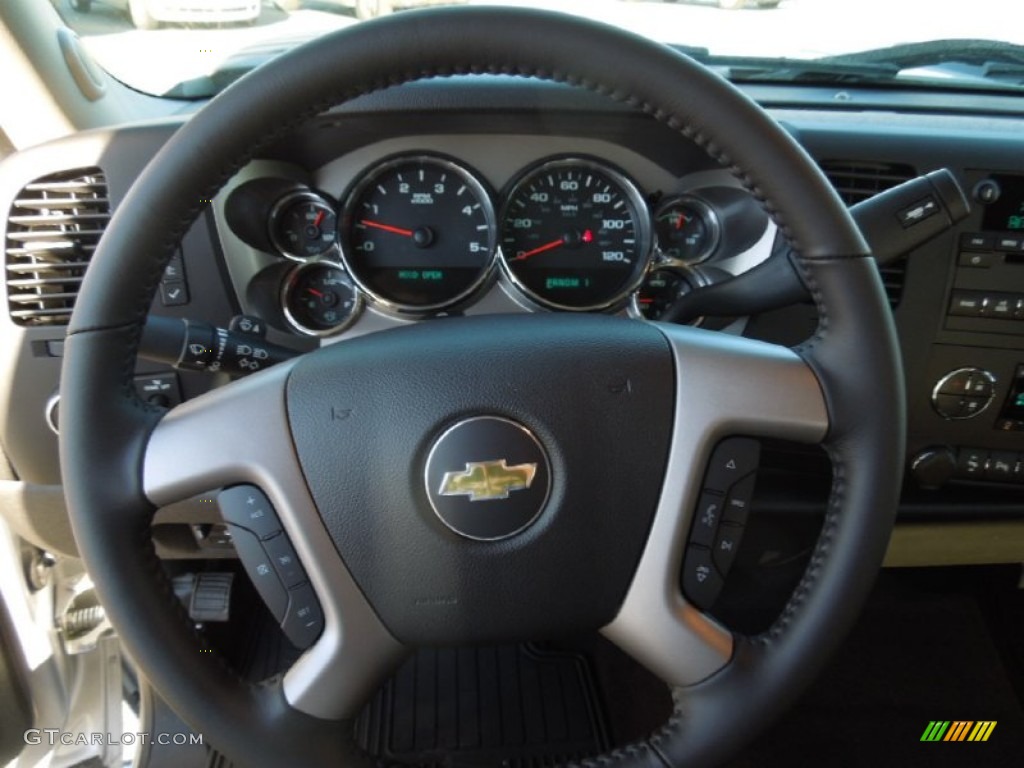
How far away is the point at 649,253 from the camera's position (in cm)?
148

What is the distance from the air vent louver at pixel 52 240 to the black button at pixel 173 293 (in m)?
0.12

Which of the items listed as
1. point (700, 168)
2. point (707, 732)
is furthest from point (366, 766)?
point (700, 168)

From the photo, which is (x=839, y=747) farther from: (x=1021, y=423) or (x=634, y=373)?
(x=634, y=373)

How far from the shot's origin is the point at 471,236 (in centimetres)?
148

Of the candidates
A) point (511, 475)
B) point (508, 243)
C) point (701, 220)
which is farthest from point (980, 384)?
point (511, 475)

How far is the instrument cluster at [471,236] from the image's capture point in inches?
57.2

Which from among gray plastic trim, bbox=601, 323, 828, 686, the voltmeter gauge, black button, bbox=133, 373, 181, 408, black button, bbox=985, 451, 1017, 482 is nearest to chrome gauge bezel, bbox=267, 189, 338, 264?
black button, bbox=133, 373, 181, 408

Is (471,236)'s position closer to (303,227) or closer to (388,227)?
(388,227)

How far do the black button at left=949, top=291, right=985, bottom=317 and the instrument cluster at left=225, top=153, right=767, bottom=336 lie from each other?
32 cm

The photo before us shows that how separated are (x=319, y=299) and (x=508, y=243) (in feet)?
1.08

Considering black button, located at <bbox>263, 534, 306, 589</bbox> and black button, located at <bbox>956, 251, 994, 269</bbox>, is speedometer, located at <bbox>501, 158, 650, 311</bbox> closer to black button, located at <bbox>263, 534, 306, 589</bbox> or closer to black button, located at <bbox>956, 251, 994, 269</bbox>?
black button, located at <bbox>956, 251, 994, 269</bbox>

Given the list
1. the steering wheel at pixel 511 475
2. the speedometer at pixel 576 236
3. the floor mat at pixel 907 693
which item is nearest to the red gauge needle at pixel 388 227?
the speedometer at pixel 576 236

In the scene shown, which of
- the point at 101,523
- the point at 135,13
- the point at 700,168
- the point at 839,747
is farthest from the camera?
the point at 839,747

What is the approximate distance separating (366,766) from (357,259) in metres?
0.81
